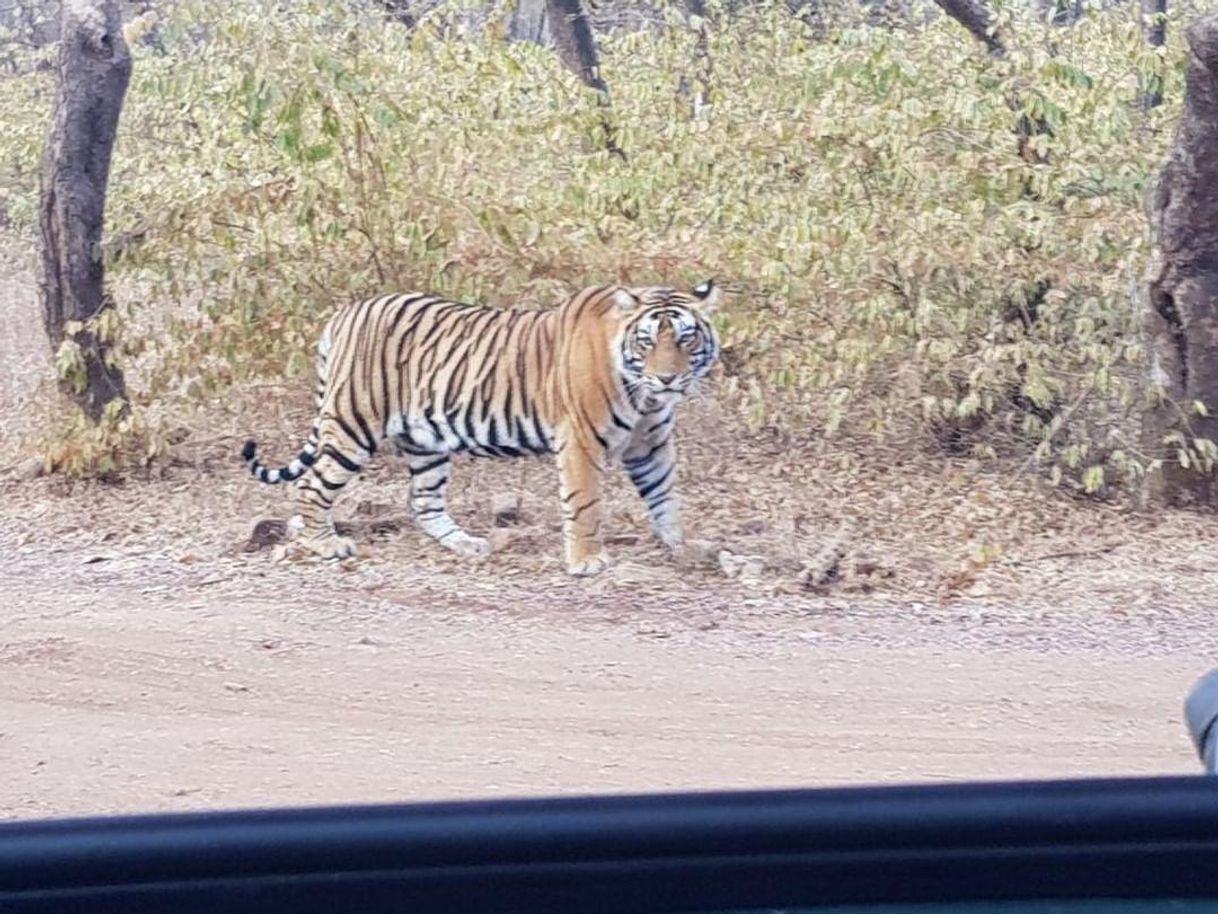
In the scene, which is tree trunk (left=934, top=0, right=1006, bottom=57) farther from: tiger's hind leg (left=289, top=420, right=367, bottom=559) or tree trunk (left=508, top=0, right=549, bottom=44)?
tree trunk (left=508, top=0, right=549, bottom=44)

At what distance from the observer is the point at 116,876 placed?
1371 millimetres

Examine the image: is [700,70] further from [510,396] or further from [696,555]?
[696,555]

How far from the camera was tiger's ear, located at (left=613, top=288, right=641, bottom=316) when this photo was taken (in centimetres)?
684

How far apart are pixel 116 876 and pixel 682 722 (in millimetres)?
3621

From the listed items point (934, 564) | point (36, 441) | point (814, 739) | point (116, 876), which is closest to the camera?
point (116, 876)

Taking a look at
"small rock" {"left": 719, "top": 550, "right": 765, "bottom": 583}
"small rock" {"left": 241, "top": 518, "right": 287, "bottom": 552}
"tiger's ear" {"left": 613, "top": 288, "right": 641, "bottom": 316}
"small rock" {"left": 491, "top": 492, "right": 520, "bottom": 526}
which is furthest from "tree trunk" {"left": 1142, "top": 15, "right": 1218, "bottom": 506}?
"small rock" {"left": 241, "top": 518, "right": 287, "bottom": 552}

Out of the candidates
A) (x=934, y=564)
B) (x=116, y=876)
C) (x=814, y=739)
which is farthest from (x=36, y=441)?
(x=116, y=876)

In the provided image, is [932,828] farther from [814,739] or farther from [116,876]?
[814,739]

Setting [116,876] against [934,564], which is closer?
[116,876]

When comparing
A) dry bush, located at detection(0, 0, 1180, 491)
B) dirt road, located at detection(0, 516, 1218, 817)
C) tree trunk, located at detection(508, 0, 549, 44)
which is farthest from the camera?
tree trunk, located at detection(508, 0, 549, 44)

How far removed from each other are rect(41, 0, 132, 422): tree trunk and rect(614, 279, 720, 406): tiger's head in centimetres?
313

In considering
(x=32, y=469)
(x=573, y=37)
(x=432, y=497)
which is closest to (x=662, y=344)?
(x=432, y=497)

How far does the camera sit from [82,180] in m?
8.56

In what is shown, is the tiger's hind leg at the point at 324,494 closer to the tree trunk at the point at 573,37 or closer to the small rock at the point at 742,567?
the small rock at the point at 742,567
